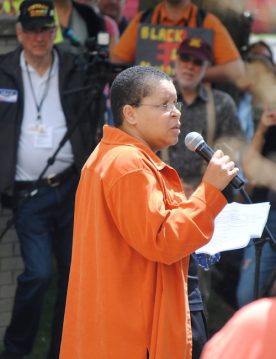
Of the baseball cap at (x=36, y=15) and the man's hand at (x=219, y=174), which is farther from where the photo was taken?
the baseball cap at (x=36, y=15)

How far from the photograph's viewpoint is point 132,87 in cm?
332

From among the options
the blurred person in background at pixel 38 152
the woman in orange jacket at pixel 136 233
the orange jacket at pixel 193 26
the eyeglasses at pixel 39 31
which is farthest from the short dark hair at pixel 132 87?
the orange jacket at pixel 193 26

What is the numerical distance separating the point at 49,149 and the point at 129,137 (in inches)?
65.6

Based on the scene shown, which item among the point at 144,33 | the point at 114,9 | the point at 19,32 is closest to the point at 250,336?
the point at 19,32

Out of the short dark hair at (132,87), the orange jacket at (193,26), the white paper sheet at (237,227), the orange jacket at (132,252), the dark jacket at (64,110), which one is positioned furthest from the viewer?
the orange jacket at (193,26)

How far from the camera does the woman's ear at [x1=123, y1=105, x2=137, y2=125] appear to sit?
3318 mm

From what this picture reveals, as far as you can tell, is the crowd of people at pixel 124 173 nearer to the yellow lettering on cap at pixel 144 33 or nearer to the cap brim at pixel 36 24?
the cap brim at pixel 36 24

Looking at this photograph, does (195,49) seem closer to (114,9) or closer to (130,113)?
(130,113)

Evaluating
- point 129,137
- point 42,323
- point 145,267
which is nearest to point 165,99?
point 129,137

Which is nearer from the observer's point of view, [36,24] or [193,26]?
[36,24]

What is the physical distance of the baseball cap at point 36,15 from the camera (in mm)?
A: 4918

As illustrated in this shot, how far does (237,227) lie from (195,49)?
179 centimetres

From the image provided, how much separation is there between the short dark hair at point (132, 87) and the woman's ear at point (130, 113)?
0.02 m

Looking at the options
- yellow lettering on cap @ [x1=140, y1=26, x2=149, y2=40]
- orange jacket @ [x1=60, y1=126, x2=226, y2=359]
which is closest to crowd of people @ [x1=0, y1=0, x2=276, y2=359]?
orange jacket @ [x1=60, y1=126, x2=226, y2=359]
